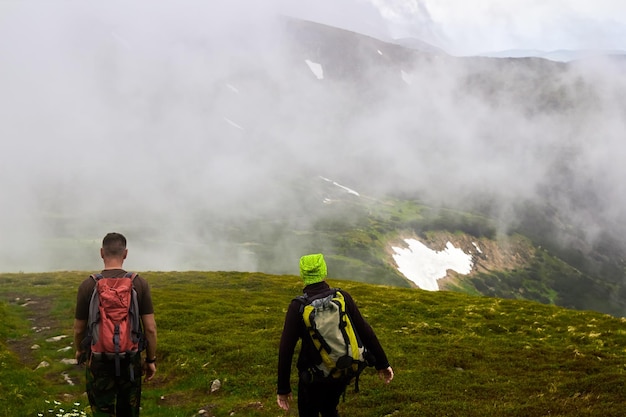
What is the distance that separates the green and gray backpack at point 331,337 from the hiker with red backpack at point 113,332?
12.0 feet

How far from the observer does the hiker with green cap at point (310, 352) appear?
10023 millimetres

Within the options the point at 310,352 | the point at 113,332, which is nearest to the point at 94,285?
the point at 113,332

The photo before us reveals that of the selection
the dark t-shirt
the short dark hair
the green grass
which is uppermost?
the short dark hair

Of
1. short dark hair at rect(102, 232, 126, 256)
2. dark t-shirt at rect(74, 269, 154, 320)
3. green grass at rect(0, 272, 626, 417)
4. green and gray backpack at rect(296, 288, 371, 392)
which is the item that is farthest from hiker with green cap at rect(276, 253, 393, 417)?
green grass at rect(0, 272, 626, 417)

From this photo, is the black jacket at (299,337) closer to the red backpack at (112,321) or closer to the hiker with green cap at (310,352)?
the hiker with green cap at (310,352)

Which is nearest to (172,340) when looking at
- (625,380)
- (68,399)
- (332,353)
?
(68,399)

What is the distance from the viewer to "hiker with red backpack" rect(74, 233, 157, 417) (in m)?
9.91

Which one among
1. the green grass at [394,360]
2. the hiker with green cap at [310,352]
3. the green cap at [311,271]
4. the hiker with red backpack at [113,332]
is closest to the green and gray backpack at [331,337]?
the hiker with green cap at [310,352]

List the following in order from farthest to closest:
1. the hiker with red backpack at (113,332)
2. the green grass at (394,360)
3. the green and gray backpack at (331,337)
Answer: the green grass at (394,360) → the hiker with red backpack at (113,332) → the green and gray backpack at (331,337)

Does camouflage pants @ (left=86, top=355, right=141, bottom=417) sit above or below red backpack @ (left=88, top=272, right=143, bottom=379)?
below

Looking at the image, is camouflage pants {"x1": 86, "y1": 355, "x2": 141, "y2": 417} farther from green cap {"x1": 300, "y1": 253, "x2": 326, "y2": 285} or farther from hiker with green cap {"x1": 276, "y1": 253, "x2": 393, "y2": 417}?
green cap {"x1": 300, "y1": 253, "x2": 326, "y2": 285}

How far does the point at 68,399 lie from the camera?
63.3 ft

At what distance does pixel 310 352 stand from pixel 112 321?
4.22 m

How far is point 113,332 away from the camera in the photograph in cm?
991
